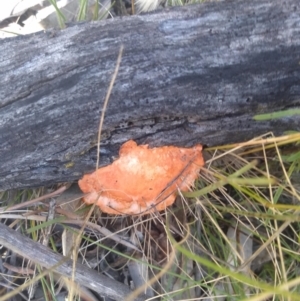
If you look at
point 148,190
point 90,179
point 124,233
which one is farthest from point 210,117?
point 124,233

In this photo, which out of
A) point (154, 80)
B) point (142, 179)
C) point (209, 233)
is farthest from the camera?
point (209, 233)

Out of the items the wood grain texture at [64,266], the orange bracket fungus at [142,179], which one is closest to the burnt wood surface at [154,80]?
the orange bracket fungus at [142,179]

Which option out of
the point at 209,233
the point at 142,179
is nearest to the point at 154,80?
the point at 142,179

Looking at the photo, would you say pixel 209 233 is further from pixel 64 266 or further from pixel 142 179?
pixel 64 266

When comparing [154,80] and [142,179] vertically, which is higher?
[154,80]

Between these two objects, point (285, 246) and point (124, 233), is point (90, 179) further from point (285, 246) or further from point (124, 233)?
point (285, 246)

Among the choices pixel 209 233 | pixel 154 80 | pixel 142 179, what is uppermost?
pixel 154 80

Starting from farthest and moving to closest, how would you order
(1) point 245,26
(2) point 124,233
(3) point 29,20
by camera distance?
(3) point 29,20 → (2) point 124,233 → (1) point 245,26
